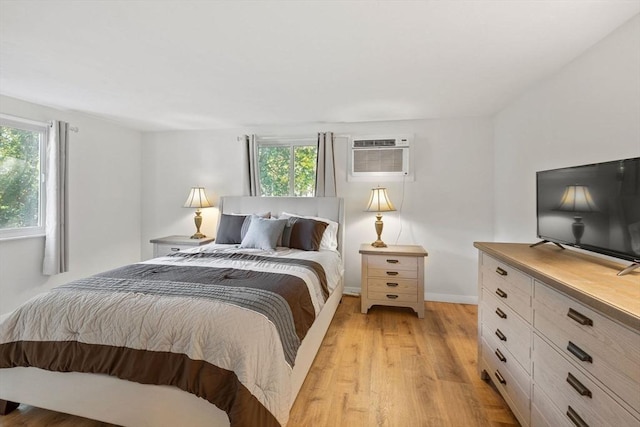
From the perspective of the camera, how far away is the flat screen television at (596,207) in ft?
4.10

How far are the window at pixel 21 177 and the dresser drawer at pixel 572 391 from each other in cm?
446

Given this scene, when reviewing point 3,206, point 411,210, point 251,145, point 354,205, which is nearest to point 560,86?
point 411,210

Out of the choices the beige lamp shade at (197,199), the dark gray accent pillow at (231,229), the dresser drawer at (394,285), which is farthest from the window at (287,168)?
the dresser drawer at (394,285)

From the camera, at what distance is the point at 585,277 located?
47.1 inches

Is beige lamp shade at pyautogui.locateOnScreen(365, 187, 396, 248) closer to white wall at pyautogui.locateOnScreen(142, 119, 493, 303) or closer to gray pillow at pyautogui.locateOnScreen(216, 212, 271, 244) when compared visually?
white wall at pyautogui.locateOnScreen(142, 119, 493, 303)

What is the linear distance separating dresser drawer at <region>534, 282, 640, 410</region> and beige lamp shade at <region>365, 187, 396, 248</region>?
2.09 meters

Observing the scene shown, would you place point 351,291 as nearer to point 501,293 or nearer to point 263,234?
point 263,234

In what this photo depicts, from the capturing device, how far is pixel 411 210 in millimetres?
3625

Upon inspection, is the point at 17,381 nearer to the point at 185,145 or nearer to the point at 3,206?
the point at 3,206

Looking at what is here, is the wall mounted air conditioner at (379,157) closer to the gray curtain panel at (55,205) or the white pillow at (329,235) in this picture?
the white pillow at (329,235)

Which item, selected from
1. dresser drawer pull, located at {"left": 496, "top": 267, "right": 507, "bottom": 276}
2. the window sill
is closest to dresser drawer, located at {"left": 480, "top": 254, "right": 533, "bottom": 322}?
dresser drawer pull, located at {"left": 496, "top": 267, "right": 507, "bottom": 276}

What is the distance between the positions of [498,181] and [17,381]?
426 cm

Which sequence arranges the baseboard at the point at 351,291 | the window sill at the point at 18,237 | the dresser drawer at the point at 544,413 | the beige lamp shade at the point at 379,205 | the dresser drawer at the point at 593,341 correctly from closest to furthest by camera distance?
the dresser drawer at the point at 593,341 < the dresser drawer at the point at 544,413 < the window sill at the point at 18,237 < the beige lamp shade at the point at 379,205 < the baseboard at the point at 351,291

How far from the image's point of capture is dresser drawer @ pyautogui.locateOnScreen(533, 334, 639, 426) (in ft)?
2.99
